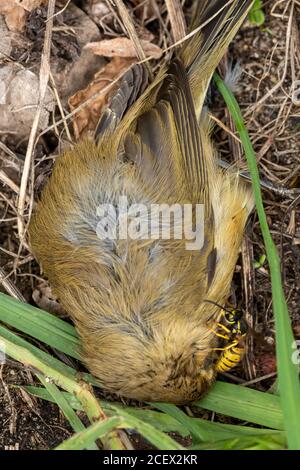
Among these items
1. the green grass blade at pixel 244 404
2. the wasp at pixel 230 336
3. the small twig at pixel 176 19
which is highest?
the small twig at pixel 176 19

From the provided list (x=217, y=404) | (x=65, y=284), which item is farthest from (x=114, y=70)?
(x=217, y=404)

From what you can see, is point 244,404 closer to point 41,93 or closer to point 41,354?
point 41,354

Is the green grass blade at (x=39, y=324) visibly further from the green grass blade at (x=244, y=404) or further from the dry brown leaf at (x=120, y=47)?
the dry brown leaf at (x=120, y=47)

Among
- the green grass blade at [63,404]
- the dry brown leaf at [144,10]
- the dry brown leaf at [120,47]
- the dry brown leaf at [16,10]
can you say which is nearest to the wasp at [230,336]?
the green grass blade at [63,404]

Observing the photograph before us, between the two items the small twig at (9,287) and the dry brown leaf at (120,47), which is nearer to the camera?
the small twig at (9,287)

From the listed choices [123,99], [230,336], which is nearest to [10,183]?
[123,99]

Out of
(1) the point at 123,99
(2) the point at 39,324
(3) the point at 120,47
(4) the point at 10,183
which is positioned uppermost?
(3) the point at 120,47

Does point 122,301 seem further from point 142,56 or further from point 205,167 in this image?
point 142,56

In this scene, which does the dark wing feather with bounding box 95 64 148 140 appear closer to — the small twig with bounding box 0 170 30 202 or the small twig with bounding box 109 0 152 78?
the small twig with bounding box 109 0 152 78
